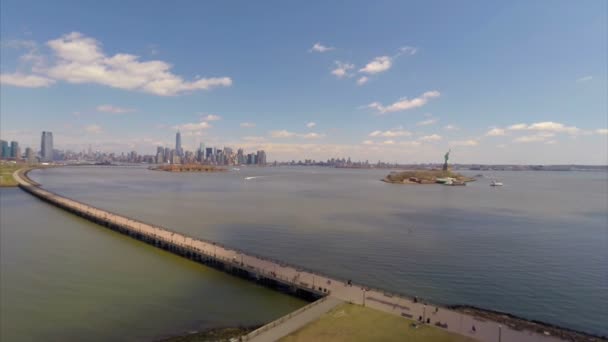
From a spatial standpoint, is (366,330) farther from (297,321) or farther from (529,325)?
(529,325)

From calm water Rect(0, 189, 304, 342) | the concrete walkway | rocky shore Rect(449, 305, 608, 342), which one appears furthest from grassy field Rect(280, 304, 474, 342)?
calm water Rect(0, 189, 304, 342)

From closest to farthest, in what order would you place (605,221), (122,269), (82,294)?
(82,294) → (122,269) → (605,221)

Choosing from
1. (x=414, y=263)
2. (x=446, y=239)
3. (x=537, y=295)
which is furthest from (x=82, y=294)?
(x=446, y=239)

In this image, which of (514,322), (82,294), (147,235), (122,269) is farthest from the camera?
(147,235)

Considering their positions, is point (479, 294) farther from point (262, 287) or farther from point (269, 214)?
point (269, 214)

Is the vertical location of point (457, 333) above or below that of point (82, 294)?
above

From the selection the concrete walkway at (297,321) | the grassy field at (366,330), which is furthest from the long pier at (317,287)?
the concrete walkway at (297,321)

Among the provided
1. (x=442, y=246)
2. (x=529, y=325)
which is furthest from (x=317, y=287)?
(x=442, y=246)

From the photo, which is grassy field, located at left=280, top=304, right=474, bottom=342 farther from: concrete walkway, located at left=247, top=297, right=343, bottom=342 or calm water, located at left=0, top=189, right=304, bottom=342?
calm water, located at left=0, top=189, right=304, bottom=342
